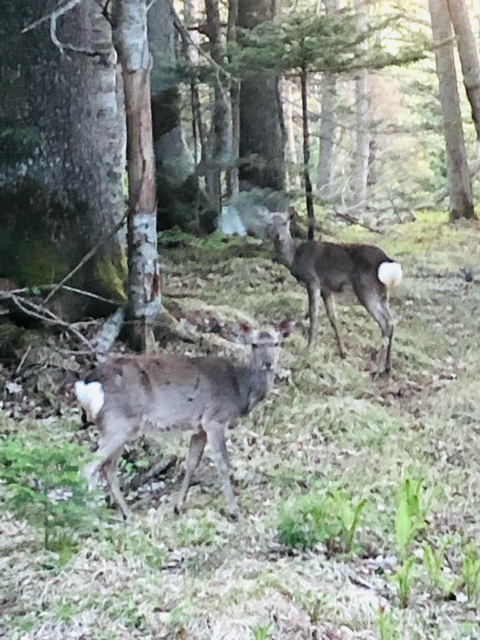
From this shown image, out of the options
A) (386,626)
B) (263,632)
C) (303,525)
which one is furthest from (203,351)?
(263,632)

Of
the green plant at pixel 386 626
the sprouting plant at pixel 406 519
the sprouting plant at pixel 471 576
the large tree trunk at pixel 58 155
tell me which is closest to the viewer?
the green plant at pixel 386 626

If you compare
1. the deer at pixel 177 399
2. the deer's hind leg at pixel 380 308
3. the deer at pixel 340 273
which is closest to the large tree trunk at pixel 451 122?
the deer at pixel 340 273

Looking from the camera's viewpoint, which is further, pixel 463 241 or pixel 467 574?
pixel 463 241

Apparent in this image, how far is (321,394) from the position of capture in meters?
7.10

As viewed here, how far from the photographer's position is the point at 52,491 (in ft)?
14.3

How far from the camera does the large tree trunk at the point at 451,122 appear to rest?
1611 cm

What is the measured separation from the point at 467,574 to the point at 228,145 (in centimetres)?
842

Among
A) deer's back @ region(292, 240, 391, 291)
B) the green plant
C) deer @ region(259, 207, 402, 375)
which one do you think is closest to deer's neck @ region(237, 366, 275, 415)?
the green plant

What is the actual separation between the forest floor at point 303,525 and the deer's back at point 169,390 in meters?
0.48

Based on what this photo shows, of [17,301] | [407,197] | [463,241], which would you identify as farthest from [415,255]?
[17,301]

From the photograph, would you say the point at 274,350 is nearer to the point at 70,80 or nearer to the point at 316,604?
the point at 316,604

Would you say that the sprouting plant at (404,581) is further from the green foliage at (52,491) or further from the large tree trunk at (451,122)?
the large tree trunk at (451,122)

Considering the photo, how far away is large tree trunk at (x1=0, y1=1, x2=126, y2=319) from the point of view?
709cm

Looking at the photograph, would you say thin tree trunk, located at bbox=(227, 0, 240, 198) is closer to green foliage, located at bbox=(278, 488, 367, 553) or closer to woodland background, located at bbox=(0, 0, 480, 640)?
woodland background, located at bbox=(0, 0, 480, 640)
